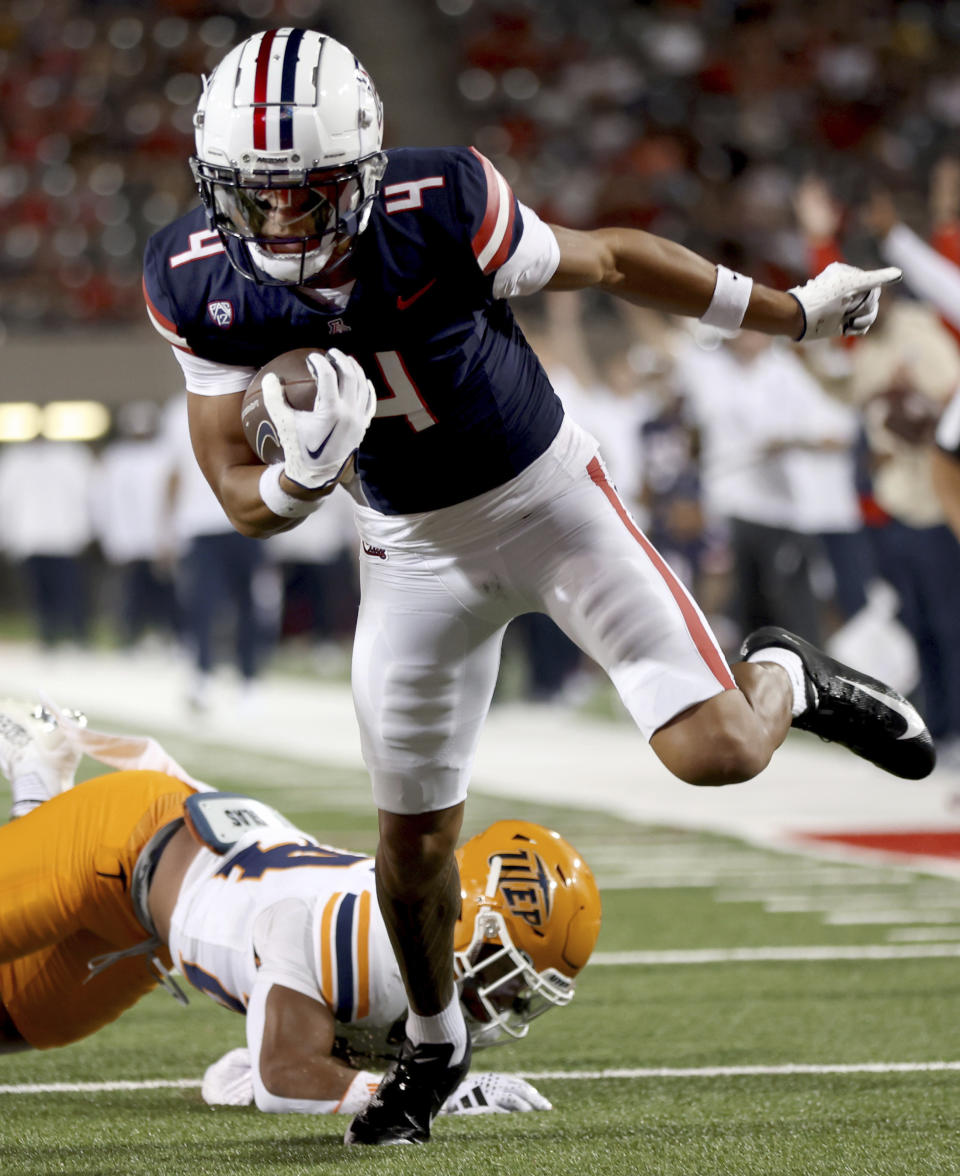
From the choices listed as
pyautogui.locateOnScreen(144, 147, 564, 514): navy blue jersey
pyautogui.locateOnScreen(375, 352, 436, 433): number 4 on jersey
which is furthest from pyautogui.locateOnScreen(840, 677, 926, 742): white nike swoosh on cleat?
pyautogui.locateOnScreen(375, 352, 436, 433): number 4 on jersey

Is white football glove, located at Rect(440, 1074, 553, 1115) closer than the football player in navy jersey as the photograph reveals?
No

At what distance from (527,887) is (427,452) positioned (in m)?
0.69

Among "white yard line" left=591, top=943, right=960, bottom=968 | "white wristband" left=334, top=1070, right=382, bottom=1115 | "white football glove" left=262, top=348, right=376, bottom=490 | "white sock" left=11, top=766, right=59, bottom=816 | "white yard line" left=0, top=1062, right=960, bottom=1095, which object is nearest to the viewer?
"white football glove" left=262, top=348, right=376, bottom=490

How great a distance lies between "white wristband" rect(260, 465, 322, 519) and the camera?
250cm

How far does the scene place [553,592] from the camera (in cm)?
283

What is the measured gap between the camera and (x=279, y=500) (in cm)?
251

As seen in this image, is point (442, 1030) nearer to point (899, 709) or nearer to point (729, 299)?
point (899, 709)

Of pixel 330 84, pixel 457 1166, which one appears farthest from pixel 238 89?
pixel 457 1166

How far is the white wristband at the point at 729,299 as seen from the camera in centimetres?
299

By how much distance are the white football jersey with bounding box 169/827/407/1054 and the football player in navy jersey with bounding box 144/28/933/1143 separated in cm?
9

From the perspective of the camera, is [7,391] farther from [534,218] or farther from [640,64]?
[534,218]

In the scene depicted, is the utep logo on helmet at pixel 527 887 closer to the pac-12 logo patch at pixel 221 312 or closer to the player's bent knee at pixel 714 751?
the player's bent knee at pixel 714 751

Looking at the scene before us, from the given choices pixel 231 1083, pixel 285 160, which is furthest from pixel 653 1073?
pixel 285 160

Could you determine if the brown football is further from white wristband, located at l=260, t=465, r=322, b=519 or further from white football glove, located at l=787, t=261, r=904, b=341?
white football glove, located at l=787, t=261, r=904, b=341
